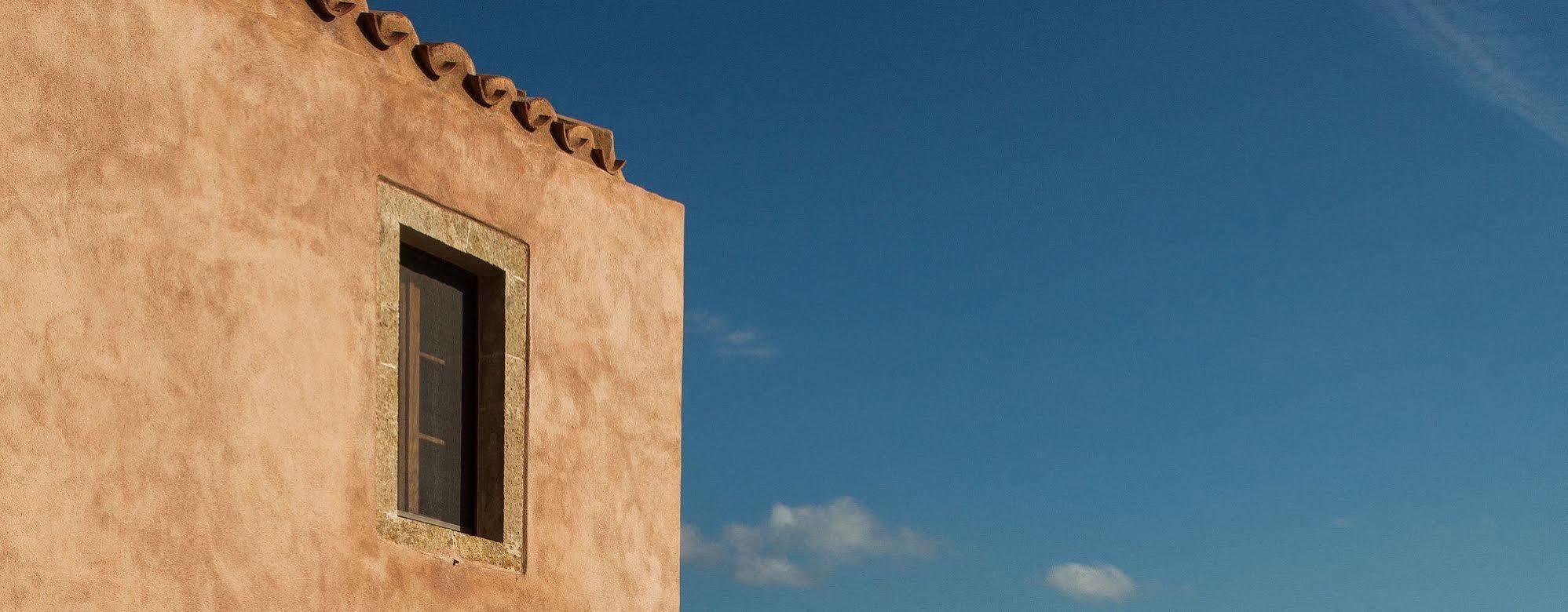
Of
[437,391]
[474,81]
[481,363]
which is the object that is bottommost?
[437,391]

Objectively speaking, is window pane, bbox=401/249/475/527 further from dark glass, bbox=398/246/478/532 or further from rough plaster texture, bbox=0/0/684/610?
rough plaster texture, bbox=0/0/684/610

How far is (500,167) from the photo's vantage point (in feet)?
25.6

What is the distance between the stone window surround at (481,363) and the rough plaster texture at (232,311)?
0.06m

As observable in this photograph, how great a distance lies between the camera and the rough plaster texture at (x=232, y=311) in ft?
18.9

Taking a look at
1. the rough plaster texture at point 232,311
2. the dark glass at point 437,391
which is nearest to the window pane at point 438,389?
the dark glass at point 437,391

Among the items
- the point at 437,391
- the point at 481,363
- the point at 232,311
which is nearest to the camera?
the point at 232,311

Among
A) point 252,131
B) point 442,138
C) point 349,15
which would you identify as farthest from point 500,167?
point 252,131

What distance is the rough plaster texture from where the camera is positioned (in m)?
5.75

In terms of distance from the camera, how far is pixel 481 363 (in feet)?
25.5

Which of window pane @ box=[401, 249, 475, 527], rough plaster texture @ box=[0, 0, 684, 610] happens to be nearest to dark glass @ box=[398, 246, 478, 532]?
window pane @ box=[401, 249, 475, 527]

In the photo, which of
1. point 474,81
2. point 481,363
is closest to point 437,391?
point 481,363

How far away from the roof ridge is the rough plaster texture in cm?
5

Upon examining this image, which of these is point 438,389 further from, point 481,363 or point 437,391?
point 481,363

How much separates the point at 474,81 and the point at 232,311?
1.77 meters
